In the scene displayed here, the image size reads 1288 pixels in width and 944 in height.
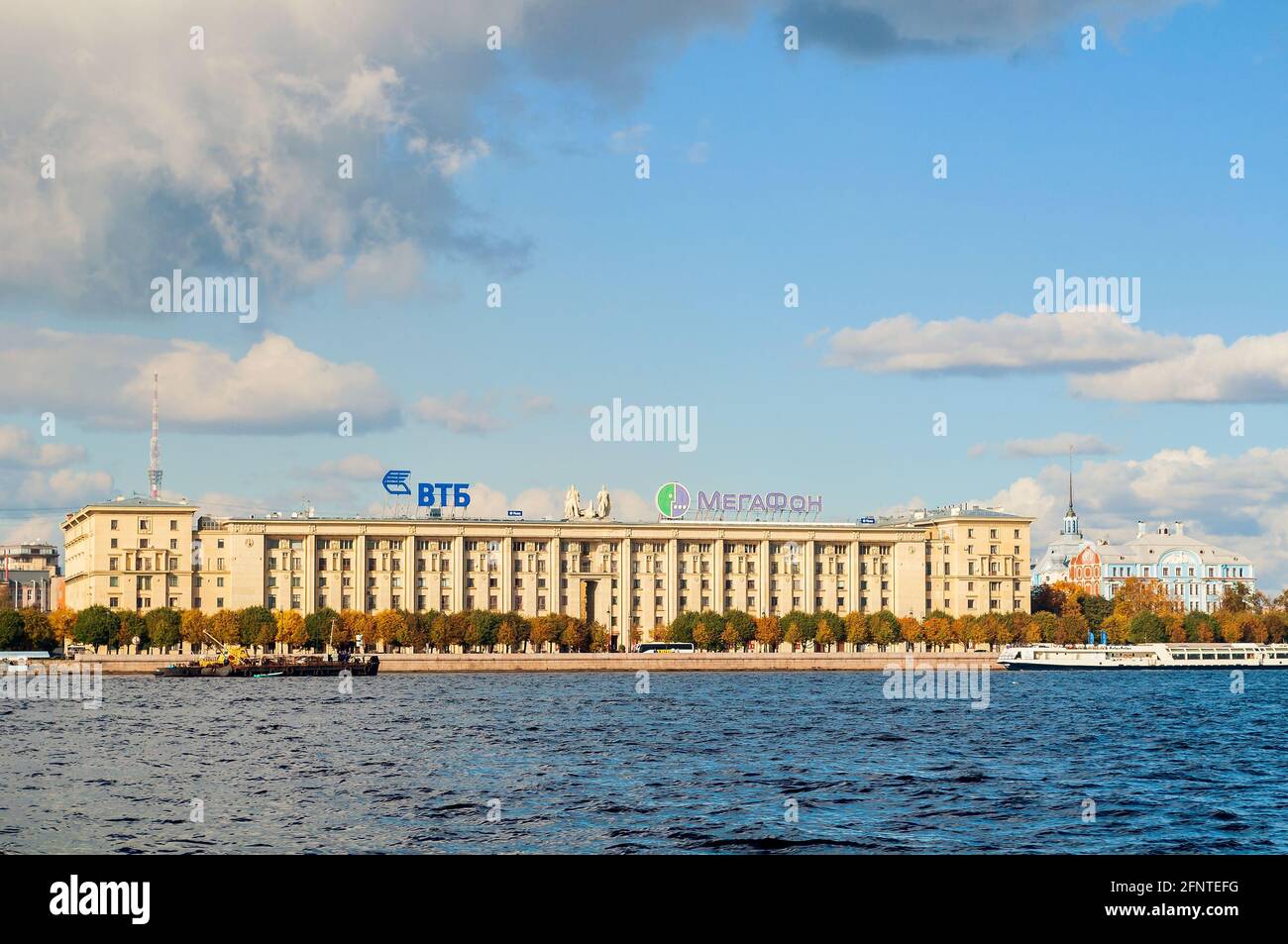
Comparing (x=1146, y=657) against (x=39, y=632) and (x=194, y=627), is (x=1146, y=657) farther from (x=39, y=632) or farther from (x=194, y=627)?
(x=39, y=632)

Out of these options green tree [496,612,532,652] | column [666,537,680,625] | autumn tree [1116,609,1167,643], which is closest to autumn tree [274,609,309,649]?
green tree [496,612,532,652]

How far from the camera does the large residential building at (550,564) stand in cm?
16612

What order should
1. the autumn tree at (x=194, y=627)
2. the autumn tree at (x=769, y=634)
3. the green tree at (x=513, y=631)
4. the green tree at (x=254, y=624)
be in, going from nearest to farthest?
the green tree at (x=254, y=624)
the autumn tree at (x=194, y=627)
the green tree at (x=513, y=631)
the autumn tree at (x=769, y=634)

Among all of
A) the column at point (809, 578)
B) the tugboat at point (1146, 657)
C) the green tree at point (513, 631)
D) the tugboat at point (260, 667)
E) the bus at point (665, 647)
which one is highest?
the column at point (809, 578)

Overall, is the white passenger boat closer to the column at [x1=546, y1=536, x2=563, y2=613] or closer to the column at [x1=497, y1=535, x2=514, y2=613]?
the column at [x1=546, y1=536, x2=563, y2=613]

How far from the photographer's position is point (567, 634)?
6403 inches

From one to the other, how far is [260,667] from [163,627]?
83.7 ft

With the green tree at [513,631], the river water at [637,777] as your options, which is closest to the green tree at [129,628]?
the green tree at [513,631]

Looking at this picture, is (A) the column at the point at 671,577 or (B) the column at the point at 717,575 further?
(B) the column at the point at 717,575

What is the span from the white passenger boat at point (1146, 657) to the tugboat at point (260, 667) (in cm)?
7086

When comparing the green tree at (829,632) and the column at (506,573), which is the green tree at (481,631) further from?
the green tree at (829,632)

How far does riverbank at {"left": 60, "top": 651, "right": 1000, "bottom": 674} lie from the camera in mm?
139375
